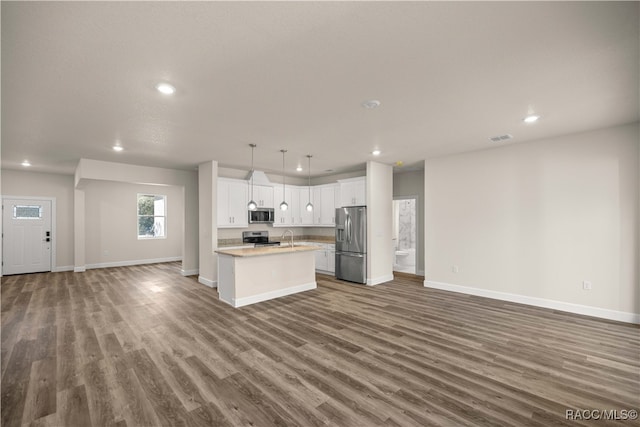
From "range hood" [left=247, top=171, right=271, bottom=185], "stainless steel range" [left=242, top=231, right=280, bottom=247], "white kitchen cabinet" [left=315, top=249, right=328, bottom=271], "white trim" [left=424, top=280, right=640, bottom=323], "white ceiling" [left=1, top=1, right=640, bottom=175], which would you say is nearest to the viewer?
"white ceiling" [left=1, top=1, right=640, bottom=175]

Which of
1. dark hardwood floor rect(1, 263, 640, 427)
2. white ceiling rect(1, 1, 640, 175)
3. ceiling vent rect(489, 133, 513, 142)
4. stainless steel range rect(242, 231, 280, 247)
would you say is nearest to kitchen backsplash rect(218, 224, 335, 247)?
stainless steel range rect(242, 231, 280, 247)

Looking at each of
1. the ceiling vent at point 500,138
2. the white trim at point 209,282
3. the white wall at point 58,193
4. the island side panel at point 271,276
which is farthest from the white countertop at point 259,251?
the white wall at point 58,193

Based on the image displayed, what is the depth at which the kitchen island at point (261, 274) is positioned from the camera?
15.9 feet

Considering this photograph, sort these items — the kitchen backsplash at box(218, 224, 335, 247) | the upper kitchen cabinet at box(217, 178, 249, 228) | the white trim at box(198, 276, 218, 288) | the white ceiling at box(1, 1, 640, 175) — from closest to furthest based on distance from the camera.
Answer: the white ceiling at box(1, 1, 640, 175) < the white trim at box(198, 276, 218, 288) < the upper kitchen cabinet at box(217, 178, 249, 228) < the kitchen backsplash at box(218, 224, 335, 247)

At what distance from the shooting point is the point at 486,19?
5.97ft

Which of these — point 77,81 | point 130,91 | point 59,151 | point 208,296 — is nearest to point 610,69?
point 130,91

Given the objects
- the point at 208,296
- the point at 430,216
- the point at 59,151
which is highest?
the point at 59,151

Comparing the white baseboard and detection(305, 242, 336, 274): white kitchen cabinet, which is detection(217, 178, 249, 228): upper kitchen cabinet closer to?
the white baseboard

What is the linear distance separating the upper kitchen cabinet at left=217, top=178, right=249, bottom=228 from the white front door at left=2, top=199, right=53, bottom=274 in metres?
5.26

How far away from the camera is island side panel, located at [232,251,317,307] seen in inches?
192

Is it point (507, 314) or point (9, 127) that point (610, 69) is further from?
point (9, 127)

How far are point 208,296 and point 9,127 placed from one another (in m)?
3.79

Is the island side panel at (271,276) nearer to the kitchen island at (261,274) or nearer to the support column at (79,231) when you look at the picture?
the kitchen island at (261,274)

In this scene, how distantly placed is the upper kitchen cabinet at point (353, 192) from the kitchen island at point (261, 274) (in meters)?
1.81
